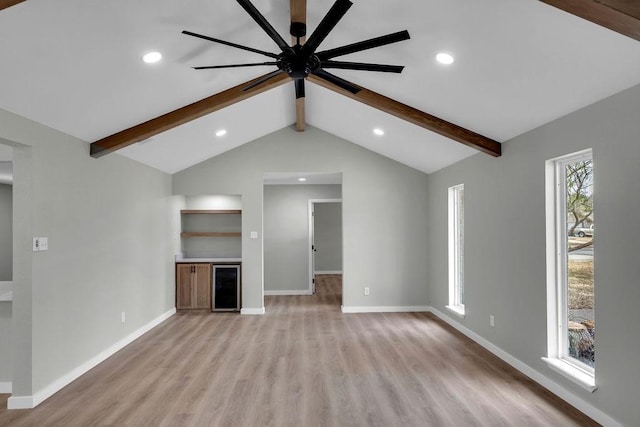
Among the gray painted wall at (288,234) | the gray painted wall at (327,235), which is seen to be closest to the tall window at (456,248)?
the gray painted wall at (288,234)

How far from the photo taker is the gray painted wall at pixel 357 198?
6715 mm

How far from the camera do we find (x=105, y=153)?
4.29 m

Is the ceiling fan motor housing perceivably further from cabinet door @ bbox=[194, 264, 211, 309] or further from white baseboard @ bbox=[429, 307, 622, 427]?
cabinet door @ bbox=[194, 264, 211, 309]

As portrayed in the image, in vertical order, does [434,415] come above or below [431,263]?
below

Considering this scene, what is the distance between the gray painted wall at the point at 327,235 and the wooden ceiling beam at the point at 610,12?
9.89 m

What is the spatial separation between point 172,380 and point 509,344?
130 inches

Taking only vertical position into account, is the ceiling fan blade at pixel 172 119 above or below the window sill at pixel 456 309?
above

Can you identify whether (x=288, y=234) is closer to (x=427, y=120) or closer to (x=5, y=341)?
(x=427, y=120)

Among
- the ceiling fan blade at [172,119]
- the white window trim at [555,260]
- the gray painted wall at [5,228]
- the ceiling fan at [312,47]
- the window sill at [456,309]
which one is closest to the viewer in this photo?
the ceiling fan at [312,47]

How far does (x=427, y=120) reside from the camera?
14.7 feet

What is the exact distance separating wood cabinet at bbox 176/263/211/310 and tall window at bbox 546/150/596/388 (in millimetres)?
5095

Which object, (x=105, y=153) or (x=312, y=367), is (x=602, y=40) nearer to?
(x=312, y=367)

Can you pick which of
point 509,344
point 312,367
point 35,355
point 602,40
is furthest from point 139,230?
point 602,40

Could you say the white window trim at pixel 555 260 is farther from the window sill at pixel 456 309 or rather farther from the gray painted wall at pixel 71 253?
the gray painted wall at pixel 71 253
